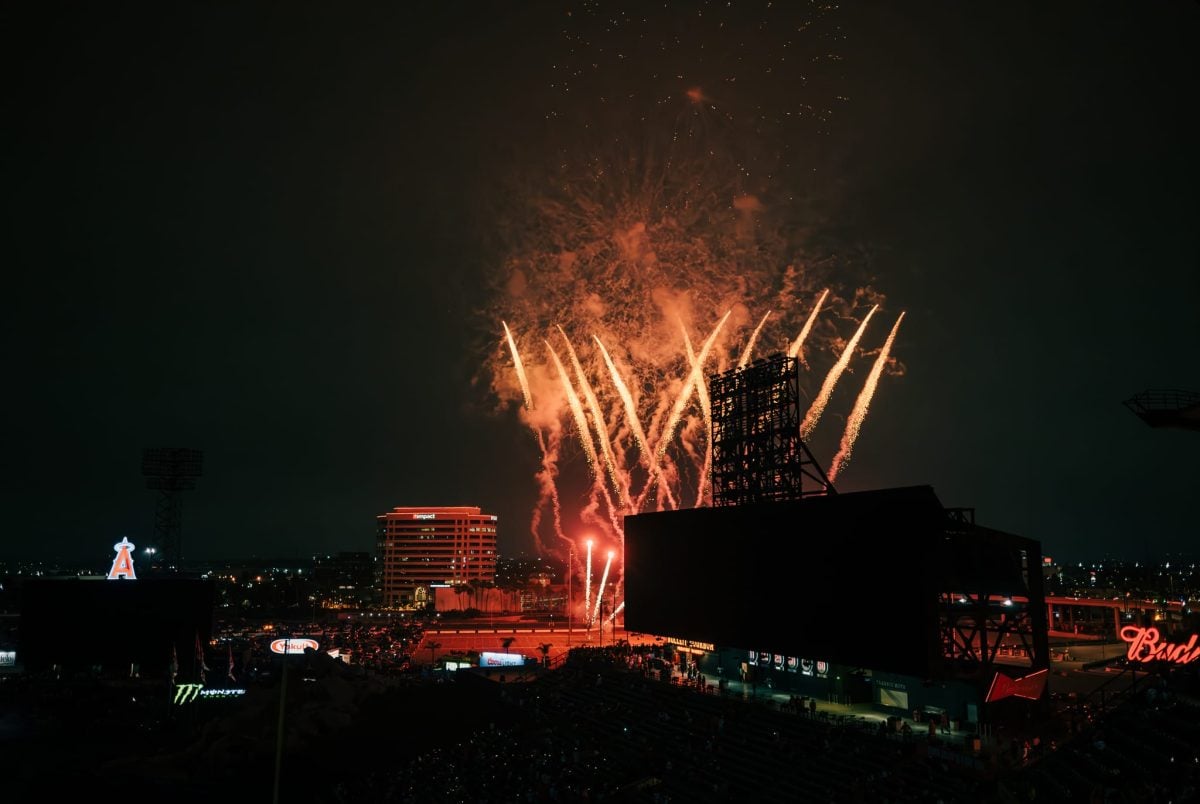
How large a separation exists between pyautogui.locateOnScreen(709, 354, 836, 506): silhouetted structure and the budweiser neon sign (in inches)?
510

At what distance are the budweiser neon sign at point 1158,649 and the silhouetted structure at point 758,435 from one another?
13.0 m

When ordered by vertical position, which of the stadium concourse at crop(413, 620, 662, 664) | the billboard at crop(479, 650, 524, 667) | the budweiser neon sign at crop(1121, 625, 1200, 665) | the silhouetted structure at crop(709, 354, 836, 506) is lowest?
the stadium concourse at crop(413, 620, 662, 664)

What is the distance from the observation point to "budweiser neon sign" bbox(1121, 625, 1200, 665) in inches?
1079

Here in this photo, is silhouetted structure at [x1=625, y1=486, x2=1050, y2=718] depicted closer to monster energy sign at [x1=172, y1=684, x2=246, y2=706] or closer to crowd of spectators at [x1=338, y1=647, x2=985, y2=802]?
crowd of spectators at [x1=338, y1=647, x2=985, y2=802]

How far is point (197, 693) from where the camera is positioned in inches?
2036

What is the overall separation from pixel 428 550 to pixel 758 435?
15275cm

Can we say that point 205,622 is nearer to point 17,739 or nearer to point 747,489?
point 17,739

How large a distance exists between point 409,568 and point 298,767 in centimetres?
14789

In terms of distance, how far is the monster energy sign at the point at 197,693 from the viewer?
51.4 metres

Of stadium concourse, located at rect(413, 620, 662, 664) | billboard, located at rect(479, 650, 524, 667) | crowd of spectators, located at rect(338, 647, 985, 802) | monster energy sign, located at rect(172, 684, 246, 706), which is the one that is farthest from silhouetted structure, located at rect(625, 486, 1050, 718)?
monster energy sign, located at rect(172, 684, 246, 706)

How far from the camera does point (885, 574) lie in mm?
29109

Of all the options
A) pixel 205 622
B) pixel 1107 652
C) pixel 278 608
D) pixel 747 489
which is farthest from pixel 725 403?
pixel 278 608

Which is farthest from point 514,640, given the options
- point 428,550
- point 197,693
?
point 428,550

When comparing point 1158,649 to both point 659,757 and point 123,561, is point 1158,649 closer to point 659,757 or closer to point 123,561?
point 659,757
